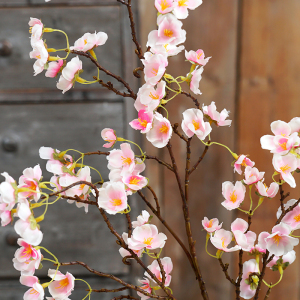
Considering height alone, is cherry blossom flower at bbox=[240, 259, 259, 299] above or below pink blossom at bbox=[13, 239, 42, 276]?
below

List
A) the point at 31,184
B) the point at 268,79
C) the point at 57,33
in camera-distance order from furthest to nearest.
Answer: the point at 268,79 → the point at 57,33 → the point at 31,184

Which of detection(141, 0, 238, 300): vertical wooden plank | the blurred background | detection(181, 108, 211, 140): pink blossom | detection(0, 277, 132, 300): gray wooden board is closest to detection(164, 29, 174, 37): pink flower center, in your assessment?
detection(181, 108, 211, 140): pink blossom

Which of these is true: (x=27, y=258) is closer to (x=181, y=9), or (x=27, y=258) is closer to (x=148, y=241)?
(x=148, y=241)

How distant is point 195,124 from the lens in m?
0.41

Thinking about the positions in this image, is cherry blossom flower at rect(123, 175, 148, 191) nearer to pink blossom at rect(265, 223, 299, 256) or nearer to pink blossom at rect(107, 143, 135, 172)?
pink blossom at rect(107, 143, 135, 172)

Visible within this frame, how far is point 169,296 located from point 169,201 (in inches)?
20.9

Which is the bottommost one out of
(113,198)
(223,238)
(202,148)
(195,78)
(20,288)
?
(20,288)

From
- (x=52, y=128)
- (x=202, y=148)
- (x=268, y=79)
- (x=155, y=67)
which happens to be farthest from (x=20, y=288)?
(x=268, y=79)

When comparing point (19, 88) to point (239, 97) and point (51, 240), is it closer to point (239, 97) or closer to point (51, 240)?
point (51, 240)

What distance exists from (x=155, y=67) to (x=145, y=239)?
236 mm

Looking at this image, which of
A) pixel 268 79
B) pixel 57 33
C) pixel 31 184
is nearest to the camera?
pixel 31 184

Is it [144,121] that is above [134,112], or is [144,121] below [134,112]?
above

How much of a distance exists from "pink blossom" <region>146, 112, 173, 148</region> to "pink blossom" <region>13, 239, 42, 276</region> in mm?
206

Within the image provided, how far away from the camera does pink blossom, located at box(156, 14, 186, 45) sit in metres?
0.38
